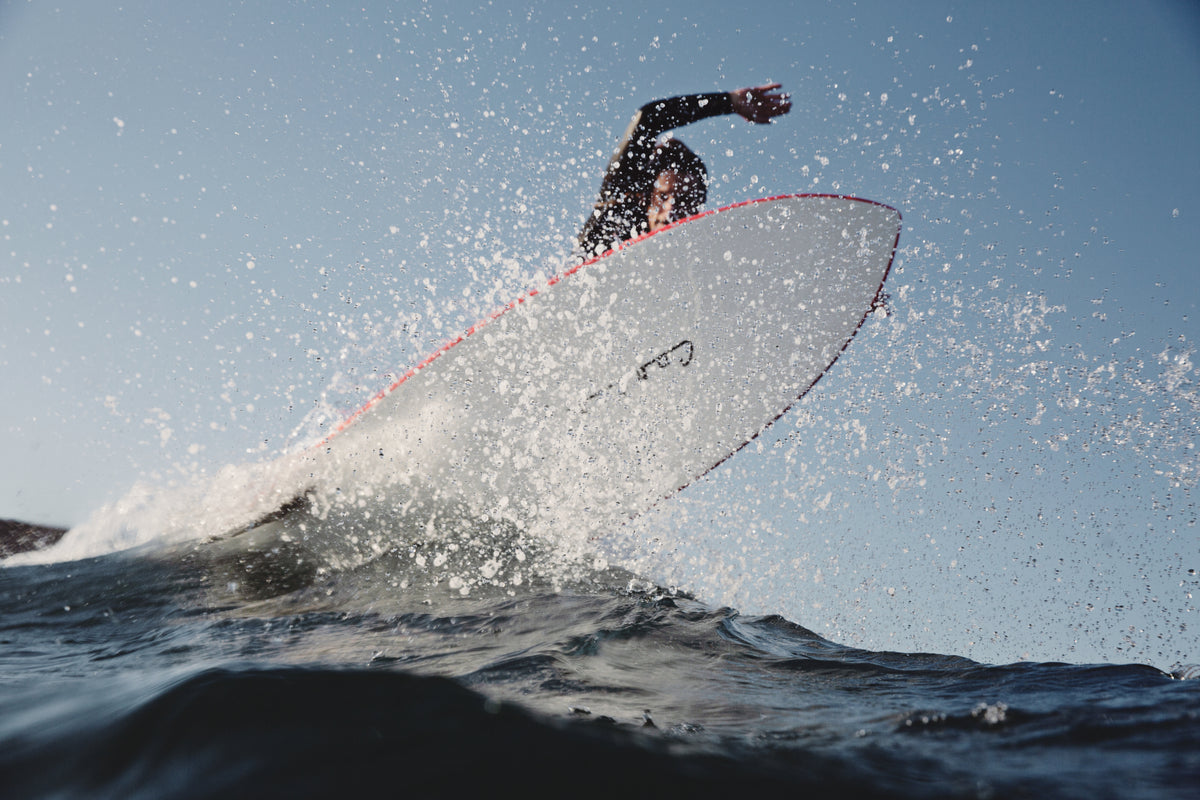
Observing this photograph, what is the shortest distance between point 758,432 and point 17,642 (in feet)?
13.2

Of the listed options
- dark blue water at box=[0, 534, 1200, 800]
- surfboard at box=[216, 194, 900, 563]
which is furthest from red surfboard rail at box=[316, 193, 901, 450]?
dark blue water at box=[0, 534, 1200, 800]

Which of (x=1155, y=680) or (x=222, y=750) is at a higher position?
(x=222, y=750)

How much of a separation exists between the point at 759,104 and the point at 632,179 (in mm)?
1120

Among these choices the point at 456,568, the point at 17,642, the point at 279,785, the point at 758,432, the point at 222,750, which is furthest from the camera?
the point at 758,432

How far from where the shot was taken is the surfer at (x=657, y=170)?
412 centimetres

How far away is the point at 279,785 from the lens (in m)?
0.88

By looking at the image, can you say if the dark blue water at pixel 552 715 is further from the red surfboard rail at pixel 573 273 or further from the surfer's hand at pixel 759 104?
the surfer's hand at pixel 759 104

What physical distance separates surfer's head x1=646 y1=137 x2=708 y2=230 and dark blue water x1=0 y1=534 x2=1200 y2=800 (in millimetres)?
2856

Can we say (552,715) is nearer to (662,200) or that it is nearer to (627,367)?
(627,367)

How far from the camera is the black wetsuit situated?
161 inches

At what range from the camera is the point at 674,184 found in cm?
432

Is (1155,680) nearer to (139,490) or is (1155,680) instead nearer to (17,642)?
(17,642)

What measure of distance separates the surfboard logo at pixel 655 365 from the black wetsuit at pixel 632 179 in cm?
86

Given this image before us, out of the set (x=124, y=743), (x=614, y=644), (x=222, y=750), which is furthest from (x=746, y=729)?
(x=124, y=743)
